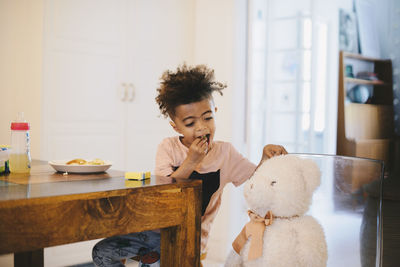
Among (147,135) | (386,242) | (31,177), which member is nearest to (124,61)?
(147,135)

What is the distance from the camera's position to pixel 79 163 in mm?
1384

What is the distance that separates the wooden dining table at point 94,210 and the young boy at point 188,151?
13.7 inches

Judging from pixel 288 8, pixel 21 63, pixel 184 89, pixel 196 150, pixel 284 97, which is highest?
pixel 288 8

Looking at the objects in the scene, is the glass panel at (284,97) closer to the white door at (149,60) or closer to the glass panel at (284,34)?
the glass panel at (284,34)

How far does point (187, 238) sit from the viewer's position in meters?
1.06

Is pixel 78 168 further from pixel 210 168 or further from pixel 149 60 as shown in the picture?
pixel 149 60

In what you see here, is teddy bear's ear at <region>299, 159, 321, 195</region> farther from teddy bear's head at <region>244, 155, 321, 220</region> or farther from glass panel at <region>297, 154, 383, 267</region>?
glass panel at <region>297, 154, 383, 267</region>

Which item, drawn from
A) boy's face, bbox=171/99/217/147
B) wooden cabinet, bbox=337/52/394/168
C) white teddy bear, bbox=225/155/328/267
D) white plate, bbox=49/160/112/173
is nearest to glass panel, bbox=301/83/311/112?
wooden cabinet, bbox=337/52/394/168

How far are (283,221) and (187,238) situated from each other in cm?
36

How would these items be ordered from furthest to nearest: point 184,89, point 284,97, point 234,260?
point 284,97
point 184,89
point 234,260

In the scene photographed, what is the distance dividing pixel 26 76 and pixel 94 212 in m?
1.90

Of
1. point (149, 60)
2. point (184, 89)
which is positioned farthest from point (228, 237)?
point (184, 89)

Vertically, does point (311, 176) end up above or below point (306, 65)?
below

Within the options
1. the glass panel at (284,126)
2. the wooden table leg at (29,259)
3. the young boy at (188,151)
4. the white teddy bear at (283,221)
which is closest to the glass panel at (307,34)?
the glass panel at (284,126)
